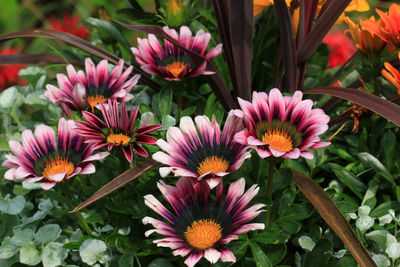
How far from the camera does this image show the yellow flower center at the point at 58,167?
789 mm

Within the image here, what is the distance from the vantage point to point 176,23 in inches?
43.2

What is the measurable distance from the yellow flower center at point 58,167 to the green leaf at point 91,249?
0.42 feet

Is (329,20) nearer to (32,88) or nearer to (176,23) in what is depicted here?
(176,23)

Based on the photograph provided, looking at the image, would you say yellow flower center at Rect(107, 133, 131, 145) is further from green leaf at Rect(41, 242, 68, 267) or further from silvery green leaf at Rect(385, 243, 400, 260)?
silvery green leaf at Rect(385, 243, 400, 260)

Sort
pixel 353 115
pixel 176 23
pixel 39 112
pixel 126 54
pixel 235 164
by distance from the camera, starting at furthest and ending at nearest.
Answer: pixel 126 54 < pixel 39 112 < pixel 176 23 < pixel 353 115 < pixel 235 164

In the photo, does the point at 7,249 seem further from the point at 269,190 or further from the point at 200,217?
the point at 269,190

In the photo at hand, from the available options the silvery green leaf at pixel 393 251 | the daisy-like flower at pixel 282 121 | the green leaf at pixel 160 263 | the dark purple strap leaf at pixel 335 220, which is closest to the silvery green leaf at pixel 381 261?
the silvery green leaf at pixel 393 251

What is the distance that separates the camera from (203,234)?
27.4 inches

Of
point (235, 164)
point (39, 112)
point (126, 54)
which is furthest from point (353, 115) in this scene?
point (39, 112)

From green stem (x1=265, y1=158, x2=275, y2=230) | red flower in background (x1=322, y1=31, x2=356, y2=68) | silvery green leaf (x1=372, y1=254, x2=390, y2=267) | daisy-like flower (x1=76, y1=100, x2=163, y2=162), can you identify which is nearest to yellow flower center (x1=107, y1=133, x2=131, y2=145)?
daisy-like flower (x1=76, y1=100, x2=163, y2=162)

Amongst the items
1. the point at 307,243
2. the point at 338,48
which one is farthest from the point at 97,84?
the point at 338,48

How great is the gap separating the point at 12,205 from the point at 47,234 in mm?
111

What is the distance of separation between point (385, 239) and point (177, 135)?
403 millimetres

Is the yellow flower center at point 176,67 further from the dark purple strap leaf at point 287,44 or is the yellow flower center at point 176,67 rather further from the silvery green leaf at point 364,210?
the silvery green leaf at point 364,210
